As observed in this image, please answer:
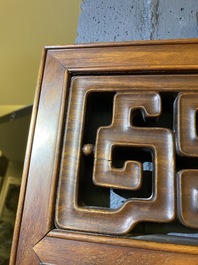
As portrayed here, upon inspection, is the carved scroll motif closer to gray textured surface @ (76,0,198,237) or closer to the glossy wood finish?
the glossy wood finish

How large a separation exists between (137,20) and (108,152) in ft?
1.17

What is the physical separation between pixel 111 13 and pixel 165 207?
19.3 inches

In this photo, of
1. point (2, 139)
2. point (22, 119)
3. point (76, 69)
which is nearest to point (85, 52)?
point (76, 69)

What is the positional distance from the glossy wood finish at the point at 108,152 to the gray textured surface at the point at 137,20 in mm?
106

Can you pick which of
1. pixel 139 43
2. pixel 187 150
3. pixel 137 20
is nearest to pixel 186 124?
pixel 187 150

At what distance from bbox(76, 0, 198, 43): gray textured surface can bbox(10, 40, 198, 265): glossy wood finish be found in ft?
0.35

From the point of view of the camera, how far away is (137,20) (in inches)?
25.6

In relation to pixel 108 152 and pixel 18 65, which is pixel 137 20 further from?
pixel 18 65

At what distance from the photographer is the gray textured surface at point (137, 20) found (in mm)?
622

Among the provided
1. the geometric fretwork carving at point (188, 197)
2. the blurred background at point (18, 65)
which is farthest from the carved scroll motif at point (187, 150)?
the blurred background at point (18, 65)

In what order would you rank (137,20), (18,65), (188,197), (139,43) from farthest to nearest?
(18,65)
(137,20)
(139,43)
(188,197)

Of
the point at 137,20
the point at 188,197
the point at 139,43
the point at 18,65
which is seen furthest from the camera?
the point at 18,65

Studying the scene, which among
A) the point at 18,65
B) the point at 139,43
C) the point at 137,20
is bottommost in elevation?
the point at 139,43

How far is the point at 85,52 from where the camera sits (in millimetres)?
562
